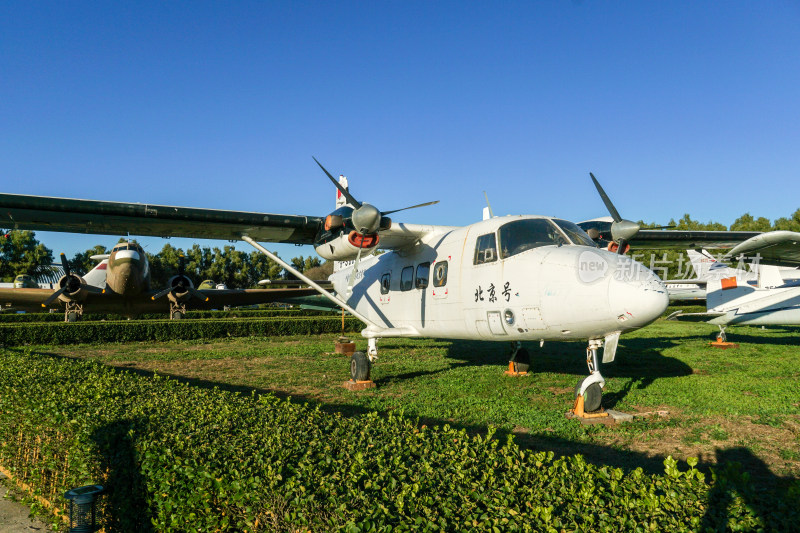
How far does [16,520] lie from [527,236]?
25.3ft

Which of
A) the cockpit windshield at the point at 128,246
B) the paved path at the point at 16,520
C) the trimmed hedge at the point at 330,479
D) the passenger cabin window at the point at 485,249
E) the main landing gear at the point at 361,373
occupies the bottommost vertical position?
the paved path at the point at 16,520

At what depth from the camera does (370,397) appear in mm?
9812

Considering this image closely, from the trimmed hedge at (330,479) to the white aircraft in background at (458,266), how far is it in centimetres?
405

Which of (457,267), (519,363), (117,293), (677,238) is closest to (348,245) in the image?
(457,267)

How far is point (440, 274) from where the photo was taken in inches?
425

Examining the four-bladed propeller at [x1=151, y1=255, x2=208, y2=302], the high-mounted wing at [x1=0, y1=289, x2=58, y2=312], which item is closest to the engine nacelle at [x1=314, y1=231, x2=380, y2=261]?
the four-bladed propeller at [x1=151, y1=255, x2=208, y2=302]

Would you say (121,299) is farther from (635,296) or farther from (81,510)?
(635,296)

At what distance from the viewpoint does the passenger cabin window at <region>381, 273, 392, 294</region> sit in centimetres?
1275

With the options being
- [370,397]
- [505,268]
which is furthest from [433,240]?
[370,397]

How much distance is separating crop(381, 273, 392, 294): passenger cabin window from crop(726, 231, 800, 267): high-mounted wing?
7971mm

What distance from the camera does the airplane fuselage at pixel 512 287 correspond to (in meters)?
7.11

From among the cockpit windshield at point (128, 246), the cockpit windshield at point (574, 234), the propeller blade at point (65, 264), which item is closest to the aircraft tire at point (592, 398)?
the cockpit windshield at point (574, 234)

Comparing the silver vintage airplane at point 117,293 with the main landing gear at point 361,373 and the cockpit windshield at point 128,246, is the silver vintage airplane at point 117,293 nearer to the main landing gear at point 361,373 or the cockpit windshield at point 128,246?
the cockpit windshield at point 128,246

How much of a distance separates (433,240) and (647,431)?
602cm
